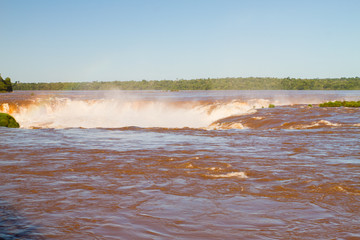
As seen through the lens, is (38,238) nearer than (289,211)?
Yes

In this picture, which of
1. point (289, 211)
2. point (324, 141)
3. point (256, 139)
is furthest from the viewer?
point (256, 139)

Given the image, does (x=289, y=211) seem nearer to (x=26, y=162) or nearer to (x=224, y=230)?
(x=224, y=230)

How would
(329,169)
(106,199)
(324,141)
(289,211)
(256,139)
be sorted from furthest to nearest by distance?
1. (256,139)
2. (324,141)
3. (329,169)
4. (106,199)
5. (289,211)

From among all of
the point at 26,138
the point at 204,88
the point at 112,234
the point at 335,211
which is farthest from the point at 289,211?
the point at 204,88

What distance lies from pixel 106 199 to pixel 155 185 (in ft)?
3.72

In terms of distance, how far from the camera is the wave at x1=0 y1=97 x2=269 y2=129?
97.5ft

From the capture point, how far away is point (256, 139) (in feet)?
42.4

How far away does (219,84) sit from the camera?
114312 millimetres

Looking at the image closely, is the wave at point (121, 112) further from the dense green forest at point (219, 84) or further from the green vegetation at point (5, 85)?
the dense green forest at point (219, 84)

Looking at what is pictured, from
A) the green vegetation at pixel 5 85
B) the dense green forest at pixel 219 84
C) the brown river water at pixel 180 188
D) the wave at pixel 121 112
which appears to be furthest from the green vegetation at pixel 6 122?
the dense green forest at pixel 219 84

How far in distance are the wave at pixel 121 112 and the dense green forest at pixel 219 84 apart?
240ft

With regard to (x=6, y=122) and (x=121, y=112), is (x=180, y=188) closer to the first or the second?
(x=6, y=122)

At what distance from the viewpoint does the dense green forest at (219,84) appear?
102562mm

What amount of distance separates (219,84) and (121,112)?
8104 centimetres
